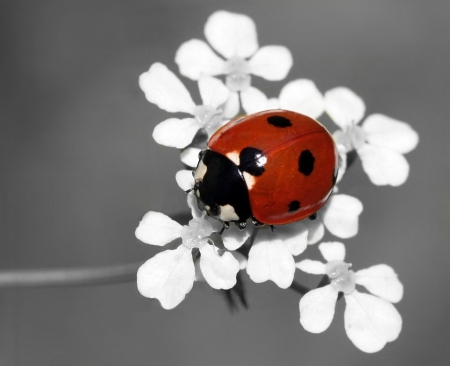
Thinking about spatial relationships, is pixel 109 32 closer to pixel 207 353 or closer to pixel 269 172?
pixel 207 353

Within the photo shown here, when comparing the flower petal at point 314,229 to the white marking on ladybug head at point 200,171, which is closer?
the white marking on ladybug head at point 200,171

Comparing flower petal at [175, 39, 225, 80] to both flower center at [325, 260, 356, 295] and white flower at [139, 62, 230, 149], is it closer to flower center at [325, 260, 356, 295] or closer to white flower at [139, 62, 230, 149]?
white flower at [139, 62, 230, 149]

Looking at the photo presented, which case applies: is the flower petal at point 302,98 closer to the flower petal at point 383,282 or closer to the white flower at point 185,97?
the white flower at point 185,97

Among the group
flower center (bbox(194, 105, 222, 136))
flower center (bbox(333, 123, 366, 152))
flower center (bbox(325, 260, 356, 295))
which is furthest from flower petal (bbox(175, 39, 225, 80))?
flower center (bbox(325, 260, 356, 295))

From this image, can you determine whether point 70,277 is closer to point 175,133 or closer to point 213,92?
point 175,133

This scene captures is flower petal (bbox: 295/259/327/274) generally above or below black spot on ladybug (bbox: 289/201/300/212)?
below

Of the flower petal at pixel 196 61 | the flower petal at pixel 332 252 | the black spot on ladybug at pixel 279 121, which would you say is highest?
the flower petal at pixel 196 61

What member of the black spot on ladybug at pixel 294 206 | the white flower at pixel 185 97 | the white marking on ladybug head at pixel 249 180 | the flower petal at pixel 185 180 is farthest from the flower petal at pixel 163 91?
the black spot on ladybug at pixel 294 206

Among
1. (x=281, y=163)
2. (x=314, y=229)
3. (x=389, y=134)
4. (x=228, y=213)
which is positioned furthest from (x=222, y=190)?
(x=389, y=134)
